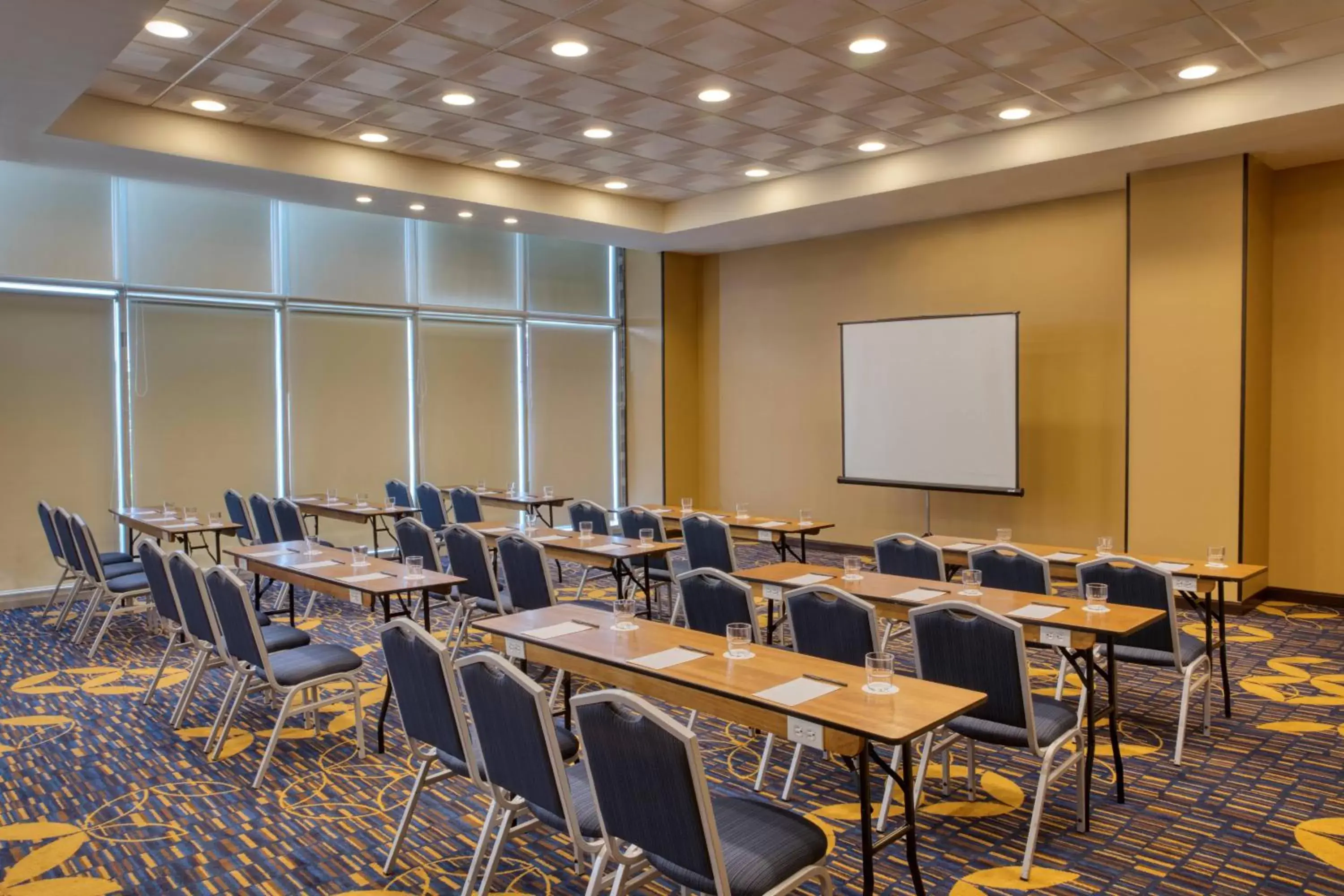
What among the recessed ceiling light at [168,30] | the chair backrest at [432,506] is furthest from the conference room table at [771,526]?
the recessed ceiling light at [168,30]

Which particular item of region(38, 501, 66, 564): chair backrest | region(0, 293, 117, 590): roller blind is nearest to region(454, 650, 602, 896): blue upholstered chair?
region(38, 501, 66, 564): chair backrest

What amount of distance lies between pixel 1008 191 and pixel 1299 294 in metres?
2.53

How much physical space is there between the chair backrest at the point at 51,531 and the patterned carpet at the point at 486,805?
2166 millimetres

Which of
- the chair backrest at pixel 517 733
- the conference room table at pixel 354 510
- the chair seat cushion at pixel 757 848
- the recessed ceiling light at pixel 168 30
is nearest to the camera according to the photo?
the chair seat cushion at pixel 757 848

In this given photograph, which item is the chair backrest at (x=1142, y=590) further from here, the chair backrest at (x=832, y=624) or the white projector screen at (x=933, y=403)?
the white projector screen at (x=933, y=403)

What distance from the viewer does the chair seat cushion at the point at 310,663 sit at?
429 centimetres

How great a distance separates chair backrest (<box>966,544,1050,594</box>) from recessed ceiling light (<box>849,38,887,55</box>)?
3.21 metres

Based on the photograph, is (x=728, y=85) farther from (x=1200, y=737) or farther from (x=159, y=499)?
(x=159, y=499)

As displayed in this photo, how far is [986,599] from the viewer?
170 inches

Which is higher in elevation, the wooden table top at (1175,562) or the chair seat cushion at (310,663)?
the wooden table top at (1175,562)

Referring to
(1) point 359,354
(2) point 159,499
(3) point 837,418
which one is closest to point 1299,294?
(3) point 837,418

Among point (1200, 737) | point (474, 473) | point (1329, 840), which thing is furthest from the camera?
point (474, 473)

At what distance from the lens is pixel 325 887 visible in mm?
3307

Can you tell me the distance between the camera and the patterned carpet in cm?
334
